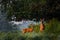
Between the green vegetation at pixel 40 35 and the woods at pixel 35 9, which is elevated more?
the woods at pixel 35 9

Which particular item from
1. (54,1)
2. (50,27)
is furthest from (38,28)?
(54,1)

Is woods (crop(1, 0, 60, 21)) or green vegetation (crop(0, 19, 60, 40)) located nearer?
green vegetation (crop(0, 19, 60, 40))

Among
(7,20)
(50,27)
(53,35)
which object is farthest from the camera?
(7,20)

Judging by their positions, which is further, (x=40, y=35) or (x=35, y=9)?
(x=35, y=9)

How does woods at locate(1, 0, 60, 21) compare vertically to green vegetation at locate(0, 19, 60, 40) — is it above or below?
above

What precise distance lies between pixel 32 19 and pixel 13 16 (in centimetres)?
83

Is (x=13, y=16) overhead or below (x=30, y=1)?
below

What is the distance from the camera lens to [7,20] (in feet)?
24.3

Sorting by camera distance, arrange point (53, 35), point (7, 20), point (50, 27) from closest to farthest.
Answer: point (53, 35) → point (50, 27) → point (7, 20)

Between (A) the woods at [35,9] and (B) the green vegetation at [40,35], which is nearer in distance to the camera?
(B) the green vegetation at [40,35]

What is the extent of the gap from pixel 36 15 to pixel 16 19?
2.69 ft

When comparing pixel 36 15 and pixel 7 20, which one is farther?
pixel 7 20

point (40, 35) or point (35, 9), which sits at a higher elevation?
point (35, 9)

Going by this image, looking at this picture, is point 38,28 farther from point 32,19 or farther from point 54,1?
point 54,1
